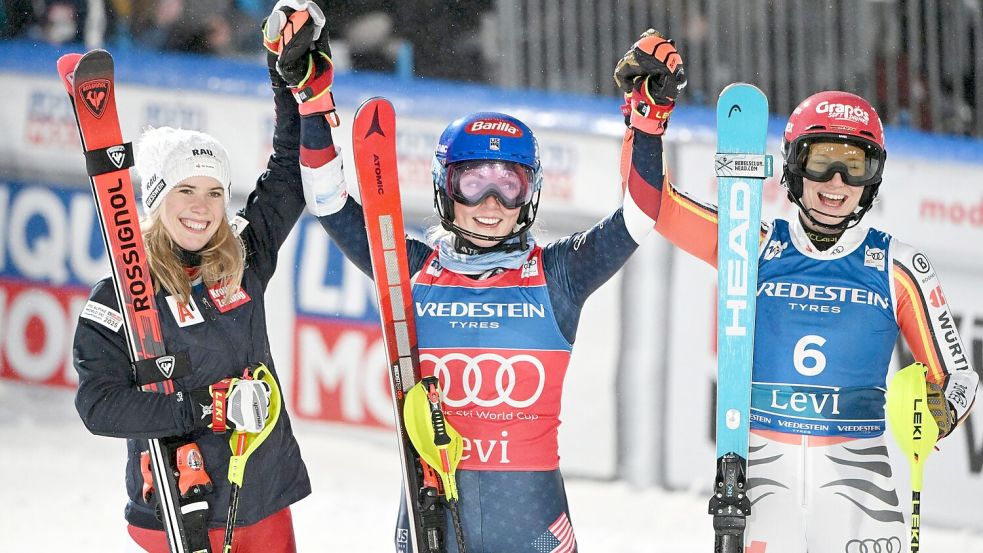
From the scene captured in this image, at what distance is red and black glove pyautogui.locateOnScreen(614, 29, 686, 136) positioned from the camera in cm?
383

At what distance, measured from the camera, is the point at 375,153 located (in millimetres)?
4273

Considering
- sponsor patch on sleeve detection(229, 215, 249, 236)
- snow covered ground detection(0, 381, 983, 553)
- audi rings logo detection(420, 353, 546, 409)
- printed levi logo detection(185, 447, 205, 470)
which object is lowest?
snow covered ground detection(0, 381, 983, 553)

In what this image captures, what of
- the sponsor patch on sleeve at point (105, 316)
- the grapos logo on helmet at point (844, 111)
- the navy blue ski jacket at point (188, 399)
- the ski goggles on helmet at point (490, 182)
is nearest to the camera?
the navy blue ski jacket at point (188, 399)

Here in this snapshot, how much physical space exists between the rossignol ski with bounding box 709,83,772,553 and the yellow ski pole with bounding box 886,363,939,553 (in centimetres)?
42

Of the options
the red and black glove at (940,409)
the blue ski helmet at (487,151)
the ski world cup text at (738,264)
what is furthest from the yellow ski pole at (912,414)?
the blue ski helmet at (487,151)

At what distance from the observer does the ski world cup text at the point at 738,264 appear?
13.1ft

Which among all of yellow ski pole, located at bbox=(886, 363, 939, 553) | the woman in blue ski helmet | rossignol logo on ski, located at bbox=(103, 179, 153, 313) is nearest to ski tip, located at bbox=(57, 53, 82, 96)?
rossignol logo on ski, located at bbox=(103, 179, 153, 313)

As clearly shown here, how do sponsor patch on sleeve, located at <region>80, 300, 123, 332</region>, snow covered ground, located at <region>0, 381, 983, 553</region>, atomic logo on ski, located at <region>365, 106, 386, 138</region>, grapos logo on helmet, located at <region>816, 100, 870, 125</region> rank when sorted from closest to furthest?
sponsor patch on sleeve, located at <region>80, 300, 123, 332</region>
grapos logo on helmet, located at <region>816, 100, 870, 125</region>
atomic logo on ski, located at <region>365, 106, 386, 138</region>
snow covered ground, located at <region>0, 381, 983, 553</region>

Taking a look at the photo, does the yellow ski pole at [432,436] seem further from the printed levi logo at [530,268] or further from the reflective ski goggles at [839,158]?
the reflective ski goggles at [839,158]

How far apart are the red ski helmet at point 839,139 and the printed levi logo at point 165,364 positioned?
1.94m

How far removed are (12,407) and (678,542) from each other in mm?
3889

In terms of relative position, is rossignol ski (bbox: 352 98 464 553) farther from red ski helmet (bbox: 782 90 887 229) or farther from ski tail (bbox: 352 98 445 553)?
red ski helmet (bbox: 782 90 887 229)

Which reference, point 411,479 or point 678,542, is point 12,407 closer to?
point 678,542

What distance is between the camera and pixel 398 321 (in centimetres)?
404
